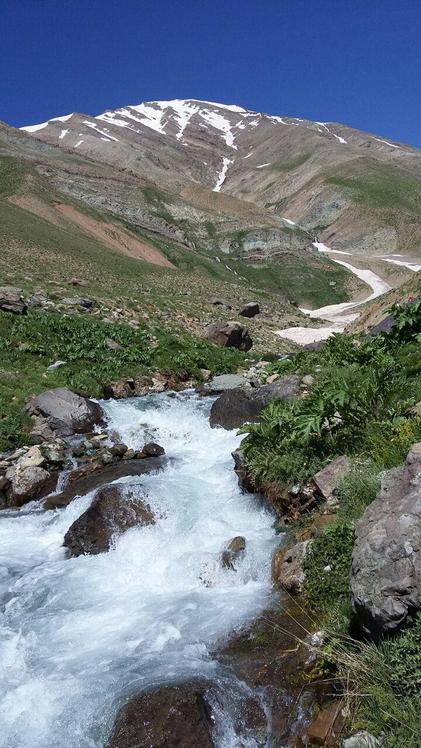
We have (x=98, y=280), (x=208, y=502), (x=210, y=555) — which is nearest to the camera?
(x=210, y=555)

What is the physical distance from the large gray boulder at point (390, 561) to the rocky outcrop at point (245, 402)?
8.44 metres

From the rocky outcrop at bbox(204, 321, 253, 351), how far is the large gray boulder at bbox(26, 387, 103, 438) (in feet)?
38.8

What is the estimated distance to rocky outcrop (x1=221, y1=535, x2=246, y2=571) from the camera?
8188 mm

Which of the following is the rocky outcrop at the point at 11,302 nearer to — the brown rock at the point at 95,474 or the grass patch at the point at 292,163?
the brown rock at the point at 95,474

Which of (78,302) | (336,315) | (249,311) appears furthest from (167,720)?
(336,315)

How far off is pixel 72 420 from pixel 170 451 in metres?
2.97

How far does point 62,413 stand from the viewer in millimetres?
14625

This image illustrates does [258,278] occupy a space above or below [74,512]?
above

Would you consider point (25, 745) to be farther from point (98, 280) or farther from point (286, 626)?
point (98, 280)

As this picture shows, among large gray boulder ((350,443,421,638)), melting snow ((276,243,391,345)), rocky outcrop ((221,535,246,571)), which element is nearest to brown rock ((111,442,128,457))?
rocky outcrop ((221,535,246,571))

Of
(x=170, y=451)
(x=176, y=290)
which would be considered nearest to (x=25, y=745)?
(x=170, y=451)

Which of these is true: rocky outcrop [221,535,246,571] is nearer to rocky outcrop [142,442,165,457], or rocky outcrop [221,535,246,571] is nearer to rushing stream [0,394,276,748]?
rushing stream [0,394,276,748]

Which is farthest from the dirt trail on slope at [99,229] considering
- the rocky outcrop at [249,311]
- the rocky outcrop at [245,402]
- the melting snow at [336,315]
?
the rocky outcrop at [245,402]

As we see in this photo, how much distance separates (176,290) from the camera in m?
42.6
